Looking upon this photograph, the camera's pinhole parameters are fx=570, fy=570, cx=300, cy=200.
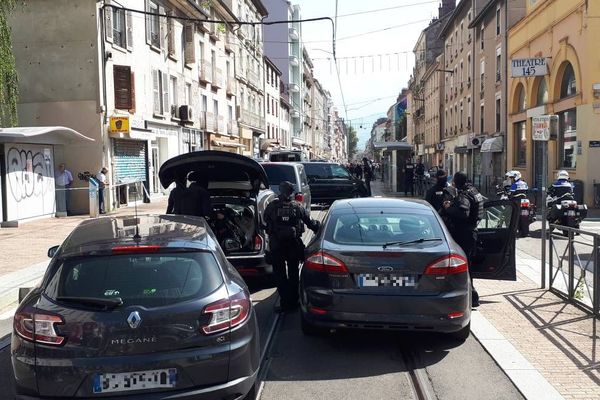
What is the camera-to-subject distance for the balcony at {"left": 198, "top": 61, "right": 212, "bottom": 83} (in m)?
32.3

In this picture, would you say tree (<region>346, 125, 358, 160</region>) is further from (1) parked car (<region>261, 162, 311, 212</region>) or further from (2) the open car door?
(2) the open car door

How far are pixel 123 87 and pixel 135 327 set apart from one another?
64.3ft

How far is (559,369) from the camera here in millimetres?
5164

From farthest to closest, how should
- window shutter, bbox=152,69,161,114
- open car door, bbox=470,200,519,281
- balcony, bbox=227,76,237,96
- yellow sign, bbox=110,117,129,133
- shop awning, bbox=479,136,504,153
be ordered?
balcony, bbox=227,76,237,96, shop awning, bbox=479,136,504,153, window shutter, bbox=152,69,161,114, yellow sign, bbox=110,117,129,133, open car door, bbox=470,200,519,281

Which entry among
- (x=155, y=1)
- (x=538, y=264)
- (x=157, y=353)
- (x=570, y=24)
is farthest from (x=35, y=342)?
(x=155, y=1)

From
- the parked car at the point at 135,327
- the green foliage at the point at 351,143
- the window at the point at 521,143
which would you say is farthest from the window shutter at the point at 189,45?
the green foliage at the point at 351,143

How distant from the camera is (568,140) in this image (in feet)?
71.4

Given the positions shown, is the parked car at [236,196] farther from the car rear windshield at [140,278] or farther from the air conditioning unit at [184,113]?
the air conditioning unit at [184,113]

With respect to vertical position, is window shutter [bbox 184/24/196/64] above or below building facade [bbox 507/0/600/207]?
above

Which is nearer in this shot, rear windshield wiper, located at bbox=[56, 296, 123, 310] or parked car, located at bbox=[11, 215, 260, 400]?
parked car, located at bbox=[11, 215, 260, 400]

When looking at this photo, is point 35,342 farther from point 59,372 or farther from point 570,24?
point 570,24

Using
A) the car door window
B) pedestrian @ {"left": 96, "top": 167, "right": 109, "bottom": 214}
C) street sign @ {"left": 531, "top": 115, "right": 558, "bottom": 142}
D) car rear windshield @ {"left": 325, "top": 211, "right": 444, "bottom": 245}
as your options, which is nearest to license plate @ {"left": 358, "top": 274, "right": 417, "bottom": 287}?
car rear windshield @ {"left": 325, "top": 211, "right": 444, "bottom": 245}

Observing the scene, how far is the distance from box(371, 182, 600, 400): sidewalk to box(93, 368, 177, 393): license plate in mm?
2851

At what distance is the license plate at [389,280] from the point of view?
17.7ft
